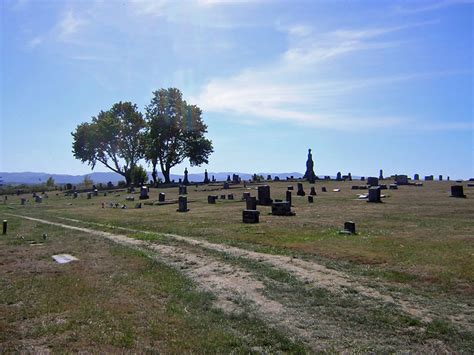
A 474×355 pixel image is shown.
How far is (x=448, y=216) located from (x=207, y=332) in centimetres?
1807

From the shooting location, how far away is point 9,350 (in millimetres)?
7062

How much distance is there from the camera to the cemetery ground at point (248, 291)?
24.6 ft

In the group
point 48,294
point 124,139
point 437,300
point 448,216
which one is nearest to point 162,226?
point 48,294

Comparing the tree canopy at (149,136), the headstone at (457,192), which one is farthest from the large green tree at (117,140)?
the headstone at (457,192)

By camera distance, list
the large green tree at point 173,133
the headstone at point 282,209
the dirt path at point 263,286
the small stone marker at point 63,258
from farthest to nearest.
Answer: the large green tree at point 173,133 → the headstone at point 282,209 → the small stone marker at point 63,258 → the dirt path at point 263,286

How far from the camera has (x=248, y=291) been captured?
1034 centimetres

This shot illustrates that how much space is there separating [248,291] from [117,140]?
251 feet

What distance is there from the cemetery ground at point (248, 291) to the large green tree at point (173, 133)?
58.7 m

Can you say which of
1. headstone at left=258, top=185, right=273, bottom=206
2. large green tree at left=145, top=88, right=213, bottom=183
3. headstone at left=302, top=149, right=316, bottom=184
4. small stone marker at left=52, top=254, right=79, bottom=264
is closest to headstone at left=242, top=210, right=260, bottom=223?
small stone marker at left=52, top=254, right=79, bottom=264

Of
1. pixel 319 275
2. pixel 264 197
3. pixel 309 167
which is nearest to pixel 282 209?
pixel 264 197

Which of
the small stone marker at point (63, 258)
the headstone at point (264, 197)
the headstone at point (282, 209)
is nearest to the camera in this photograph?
the small stone marker at point (63, 258)

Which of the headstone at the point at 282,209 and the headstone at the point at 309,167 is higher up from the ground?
the headstone at the point at 309,167

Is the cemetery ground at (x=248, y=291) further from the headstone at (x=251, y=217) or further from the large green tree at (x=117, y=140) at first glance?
the large green tree at (x=117, y=140)

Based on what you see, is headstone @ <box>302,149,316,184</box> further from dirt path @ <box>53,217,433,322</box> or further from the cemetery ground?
dirt path @ <box>53,217,433,322</box>
